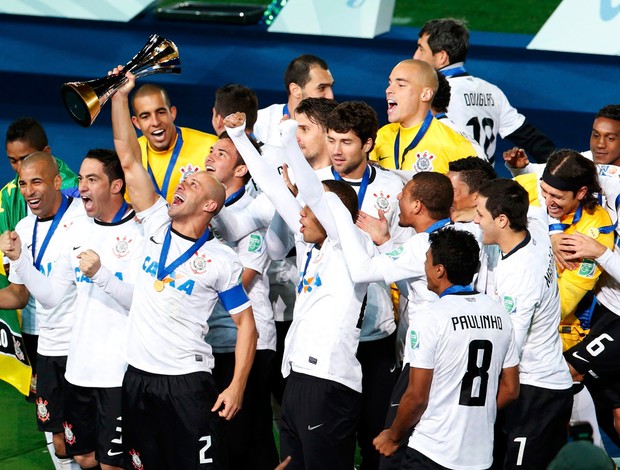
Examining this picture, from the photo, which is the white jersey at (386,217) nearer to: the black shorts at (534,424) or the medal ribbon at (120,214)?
the black shorts at (534,424)

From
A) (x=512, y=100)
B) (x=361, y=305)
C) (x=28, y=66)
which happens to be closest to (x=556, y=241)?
(x=361, y=305)

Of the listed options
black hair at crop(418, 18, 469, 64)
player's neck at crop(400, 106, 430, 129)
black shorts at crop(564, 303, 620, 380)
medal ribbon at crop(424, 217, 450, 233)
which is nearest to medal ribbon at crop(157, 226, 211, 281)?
medal ribbon at crop(424, 217, 450, 233)

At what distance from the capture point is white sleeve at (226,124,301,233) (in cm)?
580

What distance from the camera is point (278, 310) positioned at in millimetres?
6750

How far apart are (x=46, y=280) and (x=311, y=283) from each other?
1.60 metres

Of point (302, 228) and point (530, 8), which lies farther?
point (530, 8)

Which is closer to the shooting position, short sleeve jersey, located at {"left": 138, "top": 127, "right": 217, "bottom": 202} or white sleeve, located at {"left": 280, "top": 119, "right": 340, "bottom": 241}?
white sleeve, located at {"left": 280, "top": 119, "right": 340, "bottom": 241}

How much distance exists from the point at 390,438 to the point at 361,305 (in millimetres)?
709

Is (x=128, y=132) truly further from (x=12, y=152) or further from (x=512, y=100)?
(x=512, y=100)

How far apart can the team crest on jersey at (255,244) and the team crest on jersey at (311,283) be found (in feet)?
2.09

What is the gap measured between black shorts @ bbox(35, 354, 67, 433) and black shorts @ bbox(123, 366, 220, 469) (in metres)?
1.02

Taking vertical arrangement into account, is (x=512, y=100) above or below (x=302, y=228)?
above

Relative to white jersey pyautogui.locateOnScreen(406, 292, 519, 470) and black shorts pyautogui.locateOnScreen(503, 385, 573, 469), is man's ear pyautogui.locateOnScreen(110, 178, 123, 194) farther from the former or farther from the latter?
black shorts pyautogui.locateOnScreen(503, 385, 573, 469)

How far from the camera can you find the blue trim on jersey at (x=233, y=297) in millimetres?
5676
